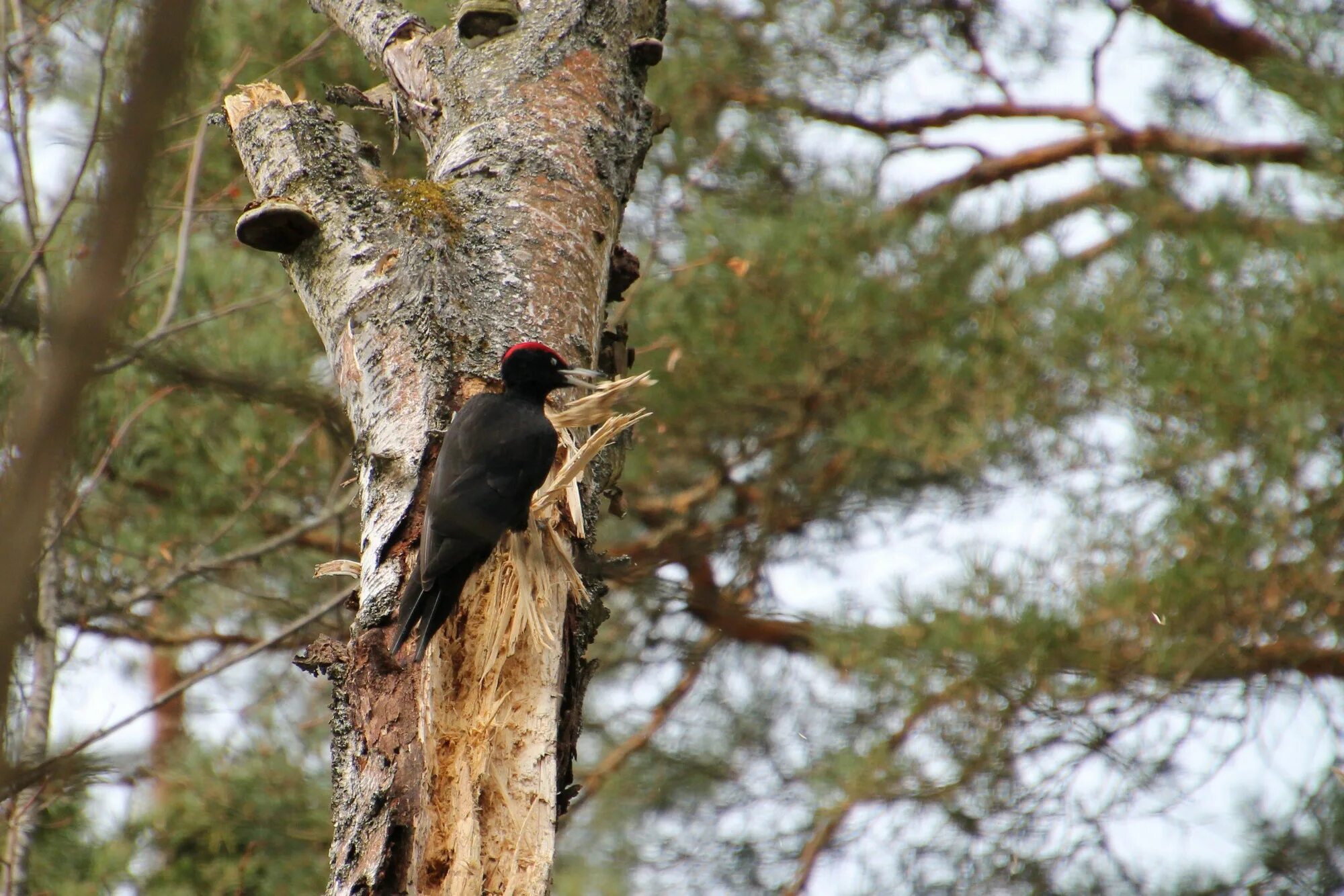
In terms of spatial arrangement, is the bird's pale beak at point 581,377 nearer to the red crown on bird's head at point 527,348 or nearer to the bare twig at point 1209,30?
the red crown on bird's head at point 527,348

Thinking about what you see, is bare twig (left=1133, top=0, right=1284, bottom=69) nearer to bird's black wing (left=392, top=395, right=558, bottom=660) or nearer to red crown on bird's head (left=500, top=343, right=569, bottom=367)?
red crown on bird's head (left=500, top=343, right=569, bottom=367)

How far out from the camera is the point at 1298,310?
5.04 m

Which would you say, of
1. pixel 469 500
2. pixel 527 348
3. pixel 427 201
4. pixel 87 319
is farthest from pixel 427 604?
pixel 87 319

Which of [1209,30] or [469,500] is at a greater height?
[1209,30]

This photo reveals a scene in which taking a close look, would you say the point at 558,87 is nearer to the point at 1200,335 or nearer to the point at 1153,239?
the point at 1200,335

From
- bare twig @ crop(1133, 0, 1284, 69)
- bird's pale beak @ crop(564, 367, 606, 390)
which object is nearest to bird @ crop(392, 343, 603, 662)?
bird's pale beak @ crop(564, 367, 606, 390)

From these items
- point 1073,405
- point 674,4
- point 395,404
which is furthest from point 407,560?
point 674,4

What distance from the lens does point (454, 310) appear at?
2.42 meters

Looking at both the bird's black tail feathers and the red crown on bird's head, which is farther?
the red crown on bird's head

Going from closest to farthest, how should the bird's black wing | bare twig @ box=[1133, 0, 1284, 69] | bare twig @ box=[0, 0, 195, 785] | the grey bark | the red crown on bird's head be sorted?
1. bare twig @ box=[0, 0, 195, 785]
2. the bird's black wing
3. the red crown on bird's head
4. the grey bark
5. bare twig @ box=[1133, 0, 1284, 69]

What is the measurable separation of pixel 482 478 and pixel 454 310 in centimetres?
41

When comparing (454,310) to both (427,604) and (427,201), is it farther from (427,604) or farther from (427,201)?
(427,604)

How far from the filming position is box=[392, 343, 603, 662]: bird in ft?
6.97

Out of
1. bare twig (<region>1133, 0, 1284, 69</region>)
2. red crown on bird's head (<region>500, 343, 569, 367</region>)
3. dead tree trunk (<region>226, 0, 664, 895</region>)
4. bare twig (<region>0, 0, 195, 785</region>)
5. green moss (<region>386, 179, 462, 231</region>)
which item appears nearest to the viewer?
bare twig (<region>0, 0, 195, 785</region>)
